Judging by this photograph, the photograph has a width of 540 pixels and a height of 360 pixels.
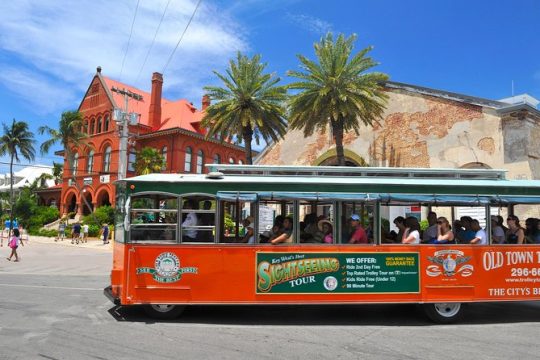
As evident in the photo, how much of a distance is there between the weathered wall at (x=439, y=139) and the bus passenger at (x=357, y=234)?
15152 millimetres

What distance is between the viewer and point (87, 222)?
41625 millimetres

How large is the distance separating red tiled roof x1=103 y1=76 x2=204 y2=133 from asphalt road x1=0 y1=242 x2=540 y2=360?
39.1 metres

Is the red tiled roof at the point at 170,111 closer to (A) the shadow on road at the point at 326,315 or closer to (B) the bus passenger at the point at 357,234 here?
(A) the shadow on road at the point at 326,315

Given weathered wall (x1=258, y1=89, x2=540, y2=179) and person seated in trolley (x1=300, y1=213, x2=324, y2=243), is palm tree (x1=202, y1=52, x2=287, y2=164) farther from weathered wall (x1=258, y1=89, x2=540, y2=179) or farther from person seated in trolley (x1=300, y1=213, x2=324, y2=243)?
person seated in trolley (x1=300, y1=213, x2=324, y2=243)

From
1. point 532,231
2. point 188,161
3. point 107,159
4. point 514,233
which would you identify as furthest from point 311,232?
point 107,159

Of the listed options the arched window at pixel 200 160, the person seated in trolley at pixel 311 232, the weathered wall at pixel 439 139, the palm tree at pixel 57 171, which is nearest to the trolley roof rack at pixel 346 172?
the person seated in trolley at pixel 311 232

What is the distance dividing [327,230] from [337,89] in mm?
16197

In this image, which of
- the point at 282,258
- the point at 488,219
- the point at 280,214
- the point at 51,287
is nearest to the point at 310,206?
the point at 280,214

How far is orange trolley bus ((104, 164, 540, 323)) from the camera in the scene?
25.4 feet

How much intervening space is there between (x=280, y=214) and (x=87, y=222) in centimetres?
3710

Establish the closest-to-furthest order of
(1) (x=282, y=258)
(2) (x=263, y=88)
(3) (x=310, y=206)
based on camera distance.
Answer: (1) (x=282, y=258) < (3) (x=310, y=206) < (2) (x=263, y=88)

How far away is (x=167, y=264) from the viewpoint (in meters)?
7.73

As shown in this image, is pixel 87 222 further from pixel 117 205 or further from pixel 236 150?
pixel 117 205

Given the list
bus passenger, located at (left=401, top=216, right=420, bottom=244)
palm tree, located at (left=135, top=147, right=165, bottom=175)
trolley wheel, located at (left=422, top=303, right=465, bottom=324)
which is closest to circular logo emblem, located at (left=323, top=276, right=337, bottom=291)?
bus passenger, located at (left=401, top=216, right=420, bottom=244)
